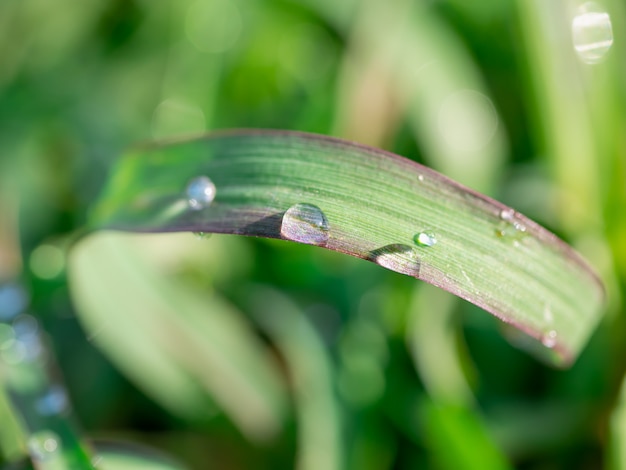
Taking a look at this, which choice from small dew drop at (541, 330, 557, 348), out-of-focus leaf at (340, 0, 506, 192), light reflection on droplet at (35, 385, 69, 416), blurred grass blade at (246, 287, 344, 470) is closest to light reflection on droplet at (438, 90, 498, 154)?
out-of-focus leaf at (340, 0, 506, 192)

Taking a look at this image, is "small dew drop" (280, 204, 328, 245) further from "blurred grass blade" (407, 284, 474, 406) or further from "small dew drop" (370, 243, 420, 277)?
"blurred grass blade" (407, 284, 474, 406)

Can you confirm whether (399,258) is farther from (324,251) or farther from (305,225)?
(324,251)

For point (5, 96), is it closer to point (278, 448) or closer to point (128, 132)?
point (128, 132)

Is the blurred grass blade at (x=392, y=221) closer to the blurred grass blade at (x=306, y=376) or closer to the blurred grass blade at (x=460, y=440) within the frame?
the blurred grass blade at (x=460, y=440)

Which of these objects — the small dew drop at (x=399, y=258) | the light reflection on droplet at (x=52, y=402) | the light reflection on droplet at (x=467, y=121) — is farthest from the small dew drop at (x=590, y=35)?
the light reflection on droplet at (x=52, y=402)

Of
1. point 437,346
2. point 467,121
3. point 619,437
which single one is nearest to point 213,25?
point 467,121
